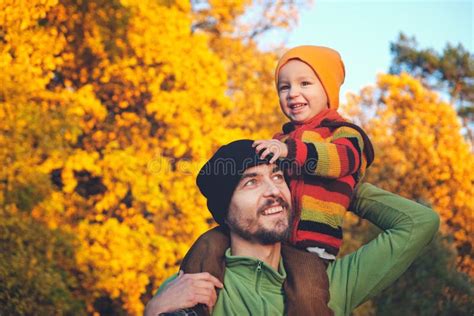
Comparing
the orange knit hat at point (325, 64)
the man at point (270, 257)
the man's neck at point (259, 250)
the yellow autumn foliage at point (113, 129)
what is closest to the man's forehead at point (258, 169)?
the man at point (270, 257)

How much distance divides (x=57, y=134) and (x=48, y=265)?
6.61 ft

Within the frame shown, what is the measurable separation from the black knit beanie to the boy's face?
42cm

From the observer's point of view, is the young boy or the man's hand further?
the young boy

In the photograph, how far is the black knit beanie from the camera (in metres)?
3.61

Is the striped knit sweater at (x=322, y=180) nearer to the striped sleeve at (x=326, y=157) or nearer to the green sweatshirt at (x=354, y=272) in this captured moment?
the striped sleeve at (x=326, y=157)

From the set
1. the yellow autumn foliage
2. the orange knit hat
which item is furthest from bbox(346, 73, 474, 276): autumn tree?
the orange knit hat

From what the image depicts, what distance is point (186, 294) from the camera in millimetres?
3375

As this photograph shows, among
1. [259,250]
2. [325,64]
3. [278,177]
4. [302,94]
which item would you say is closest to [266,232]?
[259,250]

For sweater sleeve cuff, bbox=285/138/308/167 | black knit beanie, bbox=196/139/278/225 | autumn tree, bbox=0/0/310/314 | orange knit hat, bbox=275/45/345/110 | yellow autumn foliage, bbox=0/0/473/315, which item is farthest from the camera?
autumn tree, bbox=0/0/310/314

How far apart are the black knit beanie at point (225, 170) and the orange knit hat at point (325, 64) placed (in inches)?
22.4

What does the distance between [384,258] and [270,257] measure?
51 centimetres

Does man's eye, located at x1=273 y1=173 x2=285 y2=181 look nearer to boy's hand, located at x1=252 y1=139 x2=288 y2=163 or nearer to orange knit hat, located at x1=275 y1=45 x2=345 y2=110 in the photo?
boy's hand, located at x1=252 y1=139 x2=288 y2=163

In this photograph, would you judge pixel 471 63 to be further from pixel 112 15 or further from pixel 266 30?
pixel 112 15

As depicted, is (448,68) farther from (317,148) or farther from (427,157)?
(317,148)
